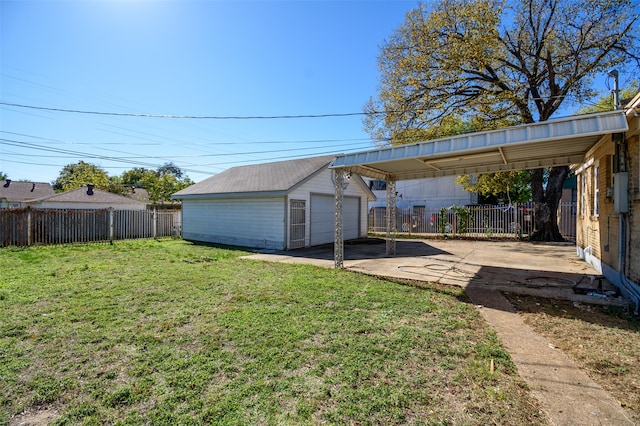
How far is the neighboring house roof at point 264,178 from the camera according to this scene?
42.6 ft

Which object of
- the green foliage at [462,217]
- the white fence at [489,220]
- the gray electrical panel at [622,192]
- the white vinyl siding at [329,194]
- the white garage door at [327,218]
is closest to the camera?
the gray electrical panel at [622,192]

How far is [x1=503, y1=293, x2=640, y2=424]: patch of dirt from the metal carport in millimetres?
2862

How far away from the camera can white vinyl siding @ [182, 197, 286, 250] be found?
1272 cm

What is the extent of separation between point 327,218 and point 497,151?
8992mm

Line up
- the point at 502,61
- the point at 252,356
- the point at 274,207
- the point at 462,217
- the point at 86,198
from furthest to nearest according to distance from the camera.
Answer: the point at 86,198, the point at 462,217, the point at 502,61, the point at 274,207, the point at 252,356

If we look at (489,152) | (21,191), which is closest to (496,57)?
(489,152)

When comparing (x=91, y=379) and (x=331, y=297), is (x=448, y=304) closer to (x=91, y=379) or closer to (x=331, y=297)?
(x=331, y=297)

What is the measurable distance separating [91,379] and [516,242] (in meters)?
16.9

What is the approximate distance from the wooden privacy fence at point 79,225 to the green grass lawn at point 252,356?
9.25 m

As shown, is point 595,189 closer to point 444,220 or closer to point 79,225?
point 444,220

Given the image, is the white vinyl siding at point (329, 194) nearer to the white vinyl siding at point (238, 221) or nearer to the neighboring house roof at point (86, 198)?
the white vinyl siding at point (238, 221)

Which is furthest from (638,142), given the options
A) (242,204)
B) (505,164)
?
(242,204)

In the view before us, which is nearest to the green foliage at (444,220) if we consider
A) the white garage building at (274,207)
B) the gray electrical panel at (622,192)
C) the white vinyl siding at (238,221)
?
the white garage building at (274,207)

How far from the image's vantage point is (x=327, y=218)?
14.9 m
